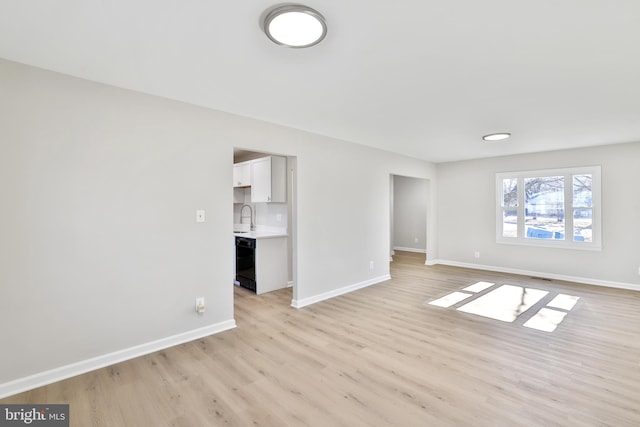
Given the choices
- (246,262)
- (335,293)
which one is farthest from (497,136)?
(246,262)

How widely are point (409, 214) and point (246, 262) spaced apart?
588 cm

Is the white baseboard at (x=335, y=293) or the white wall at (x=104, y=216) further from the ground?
the white wall at (x=104, y=216)

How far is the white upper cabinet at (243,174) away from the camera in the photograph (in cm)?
556

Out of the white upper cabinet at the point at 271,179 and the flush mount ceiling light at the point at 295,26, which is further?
the white upper cabinet at the point at 271,179

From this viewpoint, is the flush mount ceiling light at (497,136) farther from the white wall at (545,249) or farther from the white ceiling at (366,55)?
the white wall at (545,249)

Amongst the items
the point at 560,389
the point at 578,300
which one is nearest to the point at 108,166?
the point at 560,389

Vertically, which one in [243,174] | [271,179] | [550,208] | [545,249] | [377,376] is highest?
[243,174]

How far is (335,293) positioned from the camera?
4555mm

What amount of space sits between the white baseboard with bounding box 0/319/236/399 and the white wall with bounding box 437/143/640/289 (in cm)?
553

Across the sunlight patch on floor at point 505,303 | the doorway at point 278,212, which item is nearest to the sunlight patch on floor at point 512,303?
the sunlight patch on floor at point 505,303

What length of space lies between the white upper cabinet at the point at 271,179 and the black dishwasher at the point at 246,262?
2.63 feet

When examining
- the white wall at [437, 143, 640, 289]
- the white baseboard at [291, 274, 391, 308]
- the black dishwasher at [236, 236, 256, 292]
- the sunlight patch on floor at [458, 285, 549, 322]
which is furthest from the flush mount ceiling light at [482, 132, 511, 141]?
the black dishwasher at [236, 236, 256, 292]

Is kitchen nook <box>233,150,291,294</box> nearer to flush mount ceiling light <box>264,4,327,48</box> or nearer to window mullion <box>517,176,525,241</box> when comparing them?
flush mount ceiling light <box>264,4,327,48</box>

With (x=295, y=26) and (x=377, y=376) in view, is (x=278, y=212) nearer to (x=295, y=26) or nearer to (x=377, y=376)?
(x=377, y=376)
